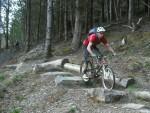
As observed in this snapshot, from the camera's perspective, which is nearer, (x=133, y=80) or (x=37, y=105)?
(x=37, y=105)

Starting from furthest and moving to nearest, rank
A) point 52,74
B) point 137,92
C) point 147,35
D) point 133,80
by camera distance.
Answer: point 147,35 → point 52,74 → point 133,80 → point 137,92

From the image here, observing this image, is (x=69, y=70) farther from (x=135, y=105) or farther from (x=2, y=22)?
(x=2, y=22)

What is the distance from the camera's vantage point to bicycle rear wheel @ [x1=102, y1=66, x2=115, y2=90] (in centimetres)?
1077

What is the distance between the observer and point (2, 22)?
57.2 meters

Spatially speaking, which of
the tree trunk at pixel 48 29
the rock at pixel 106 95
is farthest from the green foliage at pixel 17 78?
the tree trunk at pixel 48 29

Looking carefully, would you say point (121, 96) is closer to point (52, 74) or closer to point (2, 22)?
point (52, 74)

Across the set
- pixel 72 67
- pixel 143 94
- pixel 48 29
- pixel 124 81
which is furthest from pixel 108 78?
pixel 48 29

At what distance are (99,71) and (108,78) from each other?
0.74 metres

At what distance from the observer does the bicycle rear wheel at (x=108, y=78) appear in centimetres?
1077

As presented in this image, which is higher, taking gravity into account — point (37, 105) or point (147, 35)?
point (147, 35)

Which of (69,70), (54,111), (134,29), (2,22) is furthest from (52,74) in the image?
(2,22)

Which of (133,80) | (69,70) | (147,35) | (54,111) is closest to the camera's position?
(54,111)

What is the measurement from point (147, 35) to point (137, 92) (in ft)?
36.1

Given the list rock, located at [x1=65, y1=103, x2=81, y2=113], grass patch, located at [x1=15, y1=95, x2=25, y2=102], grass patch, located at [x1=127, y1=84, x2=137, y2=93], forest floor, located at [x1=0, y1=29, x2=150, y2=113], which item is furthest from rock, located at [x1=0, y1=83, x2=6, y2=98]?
grass patch, located at [x1=127, y1=84, x2=137, y2=93]
